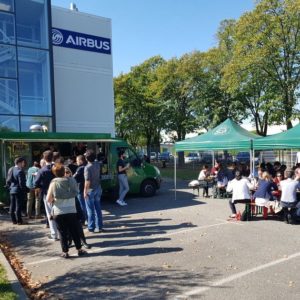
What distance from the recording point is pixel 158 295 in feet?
16.2

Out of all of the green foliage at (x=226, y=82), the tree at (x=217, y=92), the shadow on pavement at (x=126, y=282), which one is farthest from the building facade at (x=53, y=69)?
the shadow on pavement at (x=126, y=282)

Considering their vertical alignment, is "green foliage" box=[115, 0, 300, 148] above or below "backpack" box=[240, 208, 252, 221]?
above

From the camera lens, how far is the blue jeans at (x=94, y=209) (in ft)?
27.6

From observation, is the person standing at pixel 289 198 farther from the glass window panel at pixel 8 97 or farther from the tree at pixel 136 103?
the tree at pixel 136 103

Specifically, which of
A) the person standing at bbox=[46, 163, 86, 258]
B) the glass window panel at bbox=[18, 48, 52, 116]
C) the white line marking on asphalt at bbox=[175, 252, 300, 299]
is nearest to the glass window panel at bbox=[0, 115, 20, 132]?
the glass window panel at bbox=[18, 48, 52, 116]

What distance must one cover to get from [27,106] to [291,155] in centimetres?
1690

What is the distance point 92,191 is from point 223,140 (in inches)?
254

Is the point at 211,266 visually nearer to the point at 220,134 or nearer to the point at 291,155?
the point at 220,134

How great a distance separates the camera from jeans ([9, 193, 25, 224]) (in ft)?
31.8

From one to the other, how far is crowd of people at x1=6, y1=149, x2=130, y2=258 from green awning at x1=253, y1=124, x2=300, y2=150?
4548 mm

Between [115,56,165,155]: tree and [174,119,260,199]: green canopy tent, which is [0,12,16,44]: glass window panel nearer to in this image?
[174,119,260,199]: green canopy tent

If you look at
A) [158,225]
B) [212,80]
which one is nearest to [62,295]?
[158,225]

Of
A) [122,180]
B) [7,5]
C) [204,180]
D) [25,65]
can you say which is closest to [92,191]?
[122,180]

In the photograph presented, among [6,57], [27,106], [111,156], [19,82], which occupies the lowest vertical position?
[111,156]
